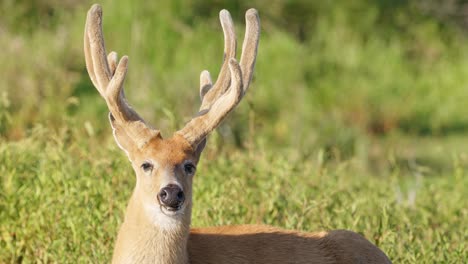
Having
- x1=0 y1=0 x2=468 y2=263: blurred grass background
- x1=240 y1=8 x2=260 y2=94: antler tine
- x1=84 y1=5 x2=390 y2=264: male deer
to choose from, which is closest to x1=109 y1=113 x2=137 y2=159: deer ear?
x1=84 y1=5 x2=390 y2=264: male deer

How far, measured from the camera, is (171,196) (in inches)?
224

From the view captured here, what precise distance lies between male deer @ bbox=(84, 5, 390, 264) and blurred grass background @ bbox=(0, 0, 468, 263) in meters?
0.91

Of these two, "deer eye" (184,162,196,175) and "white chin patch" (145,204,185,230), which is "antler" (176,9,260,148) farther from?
"white chin patch" (145,204,185,230)

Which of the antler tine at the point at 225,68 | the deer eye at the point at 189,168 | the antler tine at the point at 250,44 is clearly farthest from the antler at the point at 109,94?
the antler tine at the point at 250,44

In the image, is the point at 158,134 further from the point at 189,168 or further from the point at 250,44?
the point at 250,44

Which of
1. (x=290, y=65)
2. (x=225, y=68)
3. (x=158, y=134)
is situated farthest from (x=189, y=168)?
(x=290, y=65)

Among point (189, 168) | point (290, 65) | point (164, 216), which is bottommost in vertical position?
point (164, 216)

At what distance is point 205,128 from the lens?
600 cm

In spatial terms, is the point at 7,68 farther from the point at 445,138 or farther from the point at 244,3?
the point at 445,138

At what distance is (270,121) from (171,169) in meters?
7.73

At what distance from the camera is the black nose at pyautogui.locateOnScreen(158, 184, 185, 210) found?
5.70 meters

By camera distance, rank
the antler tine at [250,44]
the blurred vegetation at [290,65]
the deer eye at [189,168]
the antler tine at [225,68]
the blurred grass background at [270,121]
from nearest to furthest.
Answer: the deer eye at [189,168], the antler tine at [250,44], the antler tine at [225,68], the blurred grass background at [270,121], the blurred vegetation at [290,65]

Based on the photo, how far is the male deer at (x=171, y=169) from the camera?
5832 mm

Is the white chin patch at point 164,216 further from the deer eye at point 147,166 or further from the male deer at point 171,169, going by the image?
the deer eye at point 147,166
